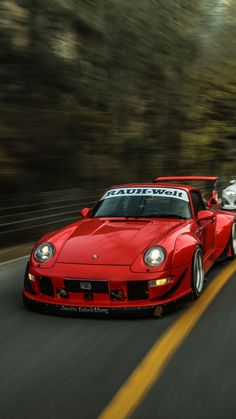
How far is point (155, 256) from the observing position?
548 cm

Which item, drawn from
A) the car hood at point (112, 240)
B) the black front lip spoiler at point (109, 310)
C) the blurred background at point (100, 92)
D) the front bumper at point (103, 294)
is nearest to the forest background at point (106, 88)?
the blurred background at point (100, 92)

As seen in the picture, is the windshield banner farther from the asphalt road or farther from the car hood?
the asphalt road

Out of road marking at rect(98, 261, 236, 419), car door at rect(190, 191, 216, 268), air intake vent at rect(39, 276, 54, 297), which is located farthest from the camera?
car door at rect(190, 191, 216, 268)

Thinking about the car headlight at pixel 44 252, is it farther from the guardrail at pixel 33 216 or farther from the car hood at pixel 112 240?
the guardrail at pixel 33 216

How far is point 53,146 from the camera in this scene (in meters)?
12.9

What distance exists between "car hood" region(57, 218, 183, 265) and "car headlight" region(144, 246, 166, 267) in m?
0.10

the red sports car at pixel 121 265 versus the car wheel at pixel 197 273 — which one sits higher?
the red sports car at pixel 121 265

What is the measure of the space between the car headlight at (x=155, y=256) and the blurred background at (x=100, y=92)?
5551 mm

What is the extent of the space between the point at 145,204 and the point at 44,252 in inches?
66.7

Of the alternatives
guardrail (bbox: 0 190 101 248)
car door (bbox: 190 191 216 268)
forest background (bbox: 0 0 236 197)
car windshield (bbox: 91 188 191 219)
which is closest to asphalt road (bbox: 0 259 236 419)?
car door (bbox: 190 191 216 268)

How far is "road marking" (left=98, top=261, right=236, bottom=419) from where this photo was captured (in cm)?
329

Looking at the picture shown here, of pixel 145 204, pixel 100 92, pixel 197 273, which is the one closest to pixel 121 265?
pixel 197 273

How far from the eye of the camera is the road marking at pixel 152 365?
130 inches

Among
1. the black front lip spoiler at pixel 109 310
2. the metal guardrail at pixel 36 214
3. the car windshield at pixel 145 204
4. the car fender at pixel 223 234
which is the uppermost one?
the car windshield at pixel 145 204
